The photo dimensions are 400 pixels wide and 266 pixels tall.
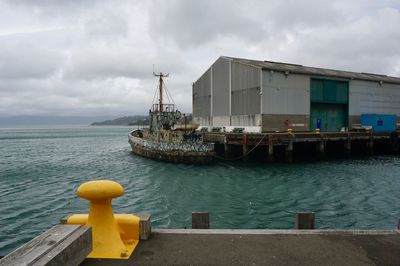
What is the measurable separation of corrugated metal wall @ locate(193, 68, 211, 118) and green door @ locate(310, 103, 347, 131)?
12267mm

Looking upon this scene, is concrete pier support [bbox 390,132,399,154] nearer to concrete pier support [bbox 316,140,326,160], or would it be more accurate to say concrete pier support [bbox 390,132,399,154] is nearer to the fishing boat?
concrete pier support [bbox 316,140,326,160]

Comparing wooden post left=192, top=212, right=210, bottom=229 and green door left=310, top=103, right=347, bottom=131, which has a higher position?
green door left=310, top=103, right=347, bottom=131

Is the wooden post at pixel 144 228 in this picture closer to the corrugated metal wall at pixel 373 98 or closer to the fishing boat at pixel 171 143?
the fishing boat at pixel 171 143

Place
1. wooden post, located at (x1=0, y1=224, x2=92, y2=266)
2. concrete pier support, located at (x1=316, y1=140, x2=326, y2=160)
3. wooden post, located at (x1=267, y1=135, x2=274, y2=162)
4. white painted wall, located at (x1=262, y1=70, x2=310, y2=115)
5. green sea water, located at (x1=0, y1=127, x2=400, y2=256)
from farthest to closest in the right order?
white painted wall, located at (x1=262, y1=70, x2=310, y2=115), concrete pier support, located at (x1=316, y1=140, x2=326, y2=160), wooden post, located at (x1=267, y1=135, x2=274, y2=162), green sea water, located at (x1=0, y1=127, x2=400, y2=256), wooden post, located at (x1=0, y1=224, x2=92, y2=266)

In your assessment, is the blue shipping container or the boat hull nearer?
the boat hull

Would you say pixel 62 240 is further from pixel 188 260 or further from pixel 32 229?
pixel 32 229

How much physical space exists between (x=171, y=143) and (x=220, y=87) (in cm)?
1130


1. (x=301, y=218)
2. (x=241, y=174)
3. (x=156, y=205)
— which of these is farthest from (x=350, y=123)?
(x=301, y=218)

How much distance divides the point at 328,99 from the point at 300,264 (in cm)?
3359

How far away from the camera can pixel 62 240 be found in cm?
421

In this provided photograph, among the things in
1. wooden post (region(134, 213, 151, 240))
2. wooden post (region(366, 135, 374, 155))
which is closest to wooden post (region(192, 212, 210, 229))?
wooden post (region(134, 213, 151, 240))

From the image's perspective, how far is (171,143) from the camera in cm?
2864

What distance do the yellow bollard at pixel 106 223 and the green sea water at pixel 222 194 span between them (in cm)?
640

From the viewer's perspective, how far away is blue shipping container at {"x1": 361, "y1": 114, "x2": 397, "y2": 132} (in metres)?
35.8
